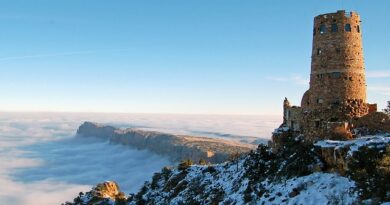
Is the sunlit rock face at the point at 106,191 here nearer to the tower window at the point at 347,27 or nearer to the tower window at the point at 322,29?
the tower window at the point at 322,29

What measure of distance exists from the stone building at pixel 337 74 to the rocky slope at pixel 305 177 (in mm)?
3218

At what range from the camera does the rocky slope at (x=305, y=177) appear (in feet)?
82.6

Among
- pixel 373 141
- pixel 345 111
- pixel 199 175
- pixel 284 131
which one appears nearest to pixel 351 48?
pixel 345 111

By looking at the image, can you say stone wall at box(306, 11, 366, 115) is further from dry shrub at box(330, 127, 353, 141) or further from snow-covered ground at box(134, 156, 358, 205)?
snow-covered ground at box(134, 156, 358, 205)

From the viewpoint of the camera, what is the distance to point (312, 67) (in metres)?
38.2

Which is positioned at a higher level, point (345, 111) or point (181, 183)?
point (345, 111)

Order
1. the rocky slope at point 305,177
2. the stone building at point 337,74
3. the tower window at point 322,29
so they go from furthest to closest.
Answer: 1. the tower window at point 322,29
2. the stone building at point 337,74
3. the rocky slope at point 305,177

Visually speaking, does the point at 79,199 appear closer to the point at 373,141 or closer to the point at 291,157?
the point at 291,157

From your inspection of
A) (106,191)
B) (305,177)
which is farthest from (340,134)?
(106,191)

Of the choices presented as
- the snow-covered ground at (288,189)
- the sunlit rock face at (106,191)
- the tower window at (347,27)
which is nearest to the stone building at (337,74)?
the tower window at (347,27)

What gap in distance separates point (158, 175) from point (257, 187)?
29.7 m

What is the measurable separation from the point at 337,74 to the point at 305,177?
451 inches

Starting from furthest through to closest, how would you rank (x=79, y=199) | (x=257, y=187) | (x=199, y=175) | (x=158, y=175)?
1. (x=79, y=199)
2. (x=158, y=175)
3. (x=199, y=175)
4. (x=257, y=187)

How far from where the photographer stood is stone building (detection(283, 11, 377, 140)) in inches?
1441
